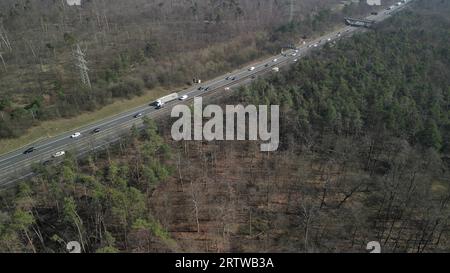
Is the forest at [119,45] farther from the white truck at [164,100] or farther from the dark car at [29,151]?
the white truck at [164,100]

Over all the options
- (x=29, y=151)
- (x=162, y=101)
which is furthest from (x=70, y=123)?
(x=162, y=101)

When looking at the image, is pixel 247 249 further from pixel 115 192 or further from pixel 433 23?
pixel 433 23

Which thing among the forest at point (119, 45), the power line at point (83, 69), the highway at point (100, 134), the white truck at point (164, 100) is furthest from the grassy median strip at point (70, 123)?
the power line at point (83, 69)

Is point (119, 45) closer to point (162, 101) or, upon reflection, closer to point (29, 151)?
point (162, 101)

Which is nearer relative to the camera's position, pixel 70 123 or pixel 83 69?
pixel 70 123

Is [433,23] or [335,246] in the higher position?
[433,23]

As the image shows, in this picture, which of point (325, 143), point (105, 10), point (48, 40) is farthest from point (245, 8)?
point (325, 143)
